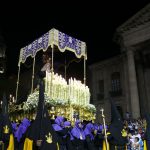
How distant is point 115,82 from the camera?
1587 inches

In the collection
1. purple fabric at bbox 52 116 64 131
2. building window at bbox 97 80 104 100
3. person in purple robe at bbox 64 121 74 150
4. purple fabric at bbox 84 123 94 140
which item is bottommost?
person in purple robe at bbox 64 121 74 150

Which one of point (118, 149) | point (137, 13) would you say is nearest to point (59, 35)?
point (118, 149)

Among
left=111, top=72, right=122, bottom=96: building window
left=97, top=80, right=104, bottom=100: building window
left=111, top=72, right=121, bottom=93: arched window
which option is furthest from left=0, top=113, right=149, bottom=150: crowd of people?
left=97, top=80, right=104, bottom=100: building window

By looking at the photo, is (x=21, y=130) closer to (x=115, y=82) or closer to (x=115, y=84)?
(x=115, y=84)

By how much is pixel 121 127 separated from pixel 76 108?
10.2 ft

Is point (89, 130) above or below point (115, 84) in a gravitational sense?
below

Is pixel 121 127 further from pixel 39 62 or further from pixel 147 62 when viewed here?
pixel 147 62

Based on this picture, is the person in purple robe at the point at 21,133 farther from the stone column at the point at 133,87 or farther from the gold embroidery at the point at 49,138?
the stone column at the point at 133,87

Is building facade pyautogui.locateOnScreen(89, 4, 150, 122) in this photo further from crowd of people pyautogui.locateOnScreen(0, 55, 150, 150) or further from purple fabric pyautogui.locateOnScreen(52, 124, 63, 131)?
purple fabric pyautogui.locateOnScreen(52, 124, 63, 131)

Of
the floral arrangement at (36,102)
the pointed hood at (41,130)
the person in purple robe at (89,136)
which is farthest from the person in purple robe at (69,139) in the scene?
the pointed hood at (41,130)

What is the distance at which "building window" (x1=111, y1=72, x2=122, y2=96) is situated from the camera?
39338 millimetres

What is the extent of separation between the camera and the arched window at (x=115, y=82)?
39.8m

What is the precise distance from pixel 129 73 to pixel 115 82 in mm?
9115

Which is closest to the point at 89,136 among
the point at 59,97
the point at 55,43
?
the point at 59,97
